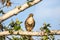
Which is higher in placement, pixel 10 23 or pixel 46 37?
pixel 10 23

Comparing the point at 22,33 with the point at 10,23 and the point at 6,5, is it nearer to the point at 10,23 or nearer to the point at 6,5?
the point at 10,23

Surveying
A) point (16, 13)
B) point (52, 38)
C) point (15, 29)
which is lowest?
point (52, 38)

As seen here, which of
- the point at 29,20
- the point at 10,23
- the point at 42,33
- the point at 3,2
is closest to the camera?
the point at 42,33

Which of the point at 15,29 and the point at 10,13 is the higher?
the point at 10,13

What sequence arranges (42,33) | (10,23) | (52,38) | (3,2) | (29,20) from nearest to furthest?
(42,33)
(52,38)
(10,23)
(3,2)
(29,20)

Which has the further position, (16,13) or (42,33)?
(16,13)

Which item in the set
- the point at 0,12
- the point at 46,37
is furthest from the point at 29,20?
the point at 46,37

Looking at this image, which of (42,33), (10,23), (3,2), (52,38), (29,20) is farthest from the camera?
(29,20)

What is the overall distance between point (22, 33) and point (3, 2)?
1533 millimetres

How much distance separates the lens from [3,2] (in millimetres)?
6176

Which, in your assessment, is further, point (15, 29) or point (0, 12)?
point (0, 12)

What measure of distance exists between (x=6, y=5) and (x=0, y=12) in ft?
1.03

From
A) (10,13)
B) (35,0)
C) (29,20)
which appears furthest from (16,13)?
(29,20)

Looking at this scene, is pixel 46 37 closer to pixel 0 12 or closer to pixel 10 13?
pixel 10 13
